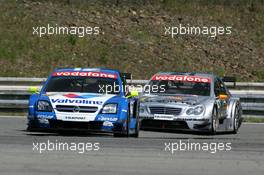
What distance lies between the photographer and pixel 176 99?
59.2 ft

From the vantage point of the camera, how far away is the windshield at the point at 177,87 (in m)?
18.9

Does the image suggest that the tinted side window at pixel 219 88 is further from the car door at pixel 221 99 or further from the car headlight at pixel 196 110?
the car headlight at pixel 196 110

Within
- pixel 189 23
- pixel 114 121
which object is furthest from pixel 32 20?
pixel 114 121

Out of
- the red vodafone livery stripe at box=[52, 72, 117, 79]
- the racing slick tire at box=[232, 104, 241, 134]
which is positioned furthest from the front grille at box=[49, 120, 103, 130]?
the racing slick tire at box=[232, 104, 241, 134]

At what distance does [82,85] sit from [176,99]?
216cm

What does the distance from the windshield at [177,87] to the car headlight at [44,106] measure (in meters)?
3.66

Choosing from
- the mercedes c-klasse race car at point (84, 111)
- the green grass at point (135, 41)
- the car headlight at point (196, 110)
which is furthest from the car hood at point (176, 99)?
the green grass at point (135, 41)

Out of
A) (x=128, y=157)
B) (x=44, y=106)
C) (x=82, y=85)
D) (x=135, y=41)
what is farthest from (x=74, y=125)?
(x=135, y=41)

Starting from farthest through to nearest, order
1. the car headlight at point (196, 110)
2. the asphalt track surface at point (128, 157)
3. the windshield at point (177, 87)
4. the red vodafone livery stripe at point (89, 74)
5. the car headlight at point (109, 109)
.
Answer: the windshield at point (177, 87), the car headlight at point (196, 110), the red vodafone livery stripe at point (89, 74), the car headlight at point (109, 109), the asphalt track surface at point (128, 157)

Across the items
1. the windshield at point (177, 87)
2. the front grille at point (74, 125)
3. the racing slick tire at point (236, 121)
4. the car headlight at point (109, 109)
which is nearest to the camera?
A: the front grille at point (74, 125)

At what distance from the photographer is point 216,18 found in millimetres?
35844

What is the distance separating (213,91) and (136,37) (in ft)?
50.2

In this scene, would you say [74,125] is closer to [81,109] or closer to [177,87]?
[81,109]

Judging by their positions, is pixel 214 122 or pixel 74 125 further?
pixel 214 122
